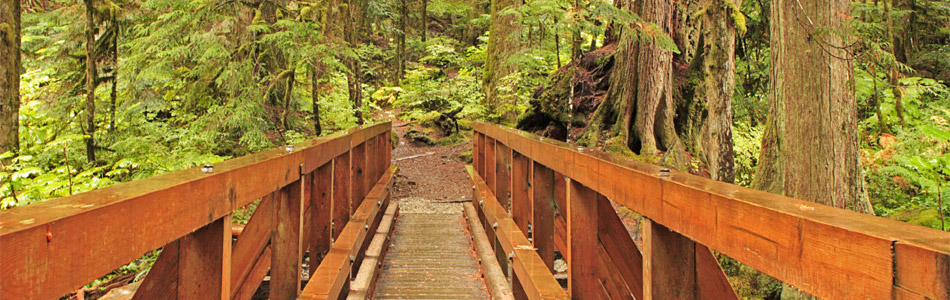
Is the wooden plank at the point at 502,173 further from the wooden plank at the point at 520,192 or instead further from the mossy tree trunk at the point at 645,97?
the mossy tree trunk at the point at 645,97

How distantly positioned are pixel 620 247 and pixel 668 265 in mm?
703

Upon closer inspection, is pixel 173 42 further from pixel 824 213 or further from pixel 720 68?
pixel 824 213

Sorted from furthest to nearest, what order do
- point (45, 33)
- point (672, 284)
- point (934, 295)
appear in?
point (45, 33) → point (672, 284) → point (934, 295)

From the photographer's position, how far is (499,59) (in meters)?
17.5

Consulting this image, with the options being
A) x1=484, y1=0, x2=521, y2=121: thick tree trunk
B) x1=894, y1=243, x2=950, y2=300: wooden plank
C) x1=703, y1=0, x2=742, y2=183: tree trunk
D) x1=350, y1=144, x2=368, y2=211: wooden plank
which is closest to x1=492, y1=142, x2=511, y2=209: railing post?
x1=350, y1=144, x2=368, y2=211: wooden plank

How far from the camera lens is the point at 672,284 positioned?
2.13m

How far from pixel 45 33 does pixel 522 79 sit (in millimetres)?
13690

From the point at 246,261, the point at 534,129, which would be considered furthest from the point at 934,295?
the point at 534,129

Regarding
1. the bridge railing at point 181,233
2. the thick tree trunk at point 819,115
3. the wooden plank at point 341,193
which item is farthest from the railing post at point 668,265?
the thick tree trunk at point 819,115

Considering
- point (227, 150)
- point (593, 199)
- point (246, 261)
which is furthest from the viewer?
point (227, 150)

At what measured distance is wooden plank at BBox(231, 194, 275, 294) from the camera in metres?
2.54

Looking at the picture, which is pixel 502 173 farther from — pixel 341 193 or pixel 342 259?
pixel 342 259

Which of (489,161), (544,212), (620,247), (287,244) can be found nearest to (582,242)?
(620,247)

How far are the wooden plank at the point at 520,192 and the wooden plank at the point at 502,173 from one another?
85 centimetres
